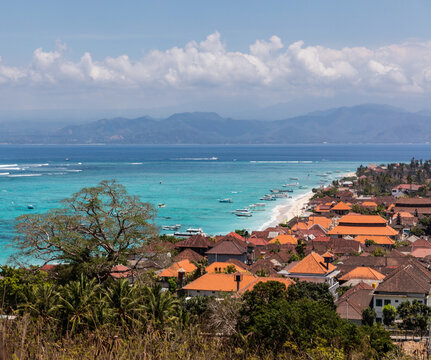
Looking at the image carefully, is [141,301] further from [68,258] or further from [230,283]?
[230,283]

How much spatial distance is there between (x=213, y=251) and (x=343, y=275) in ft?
30.4

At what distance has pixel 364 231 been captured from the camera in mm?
48531

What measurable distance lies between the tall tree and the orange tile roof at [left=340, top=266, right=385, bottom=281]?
14.8 m

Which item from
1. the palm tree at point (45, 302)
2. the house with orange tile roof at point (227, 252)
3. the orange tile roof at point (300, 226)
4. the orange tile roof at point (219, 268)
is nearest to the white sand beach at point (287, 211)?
the orange tile roof at point (300, 226)

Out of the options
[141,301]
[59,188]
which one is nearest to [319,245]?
[141,301]

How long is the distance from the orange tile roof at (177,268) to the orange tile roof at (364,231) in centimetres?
1987

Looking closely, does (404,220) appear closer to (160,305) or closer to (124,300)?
(160,305)

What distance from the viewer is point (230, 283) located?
26156mm

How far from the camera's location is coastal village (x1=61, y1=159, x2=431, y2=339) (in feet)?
80.7

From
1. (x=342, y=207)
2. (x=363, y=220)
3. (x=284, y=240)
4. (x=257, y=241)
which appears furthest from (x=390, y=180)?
(x=257, y=241)

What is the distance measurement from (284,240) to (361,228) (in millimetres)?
8750

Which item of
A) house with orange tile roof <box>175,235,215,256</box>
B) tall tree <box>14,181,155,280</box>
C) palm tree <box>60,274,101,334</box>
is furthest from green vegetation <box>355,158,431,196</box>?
palm tree <box>60,274,101,334</box>

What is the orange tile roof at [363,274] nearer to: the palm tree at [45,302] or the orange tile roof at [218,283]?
the orange tile roof at [218,283]

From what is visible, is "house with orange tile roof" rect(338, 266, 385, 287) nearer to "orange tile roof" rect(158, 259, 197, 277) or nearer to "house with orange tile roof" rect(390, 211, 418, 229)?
"orange tile roof" rect(158, 259, 197, 277)
